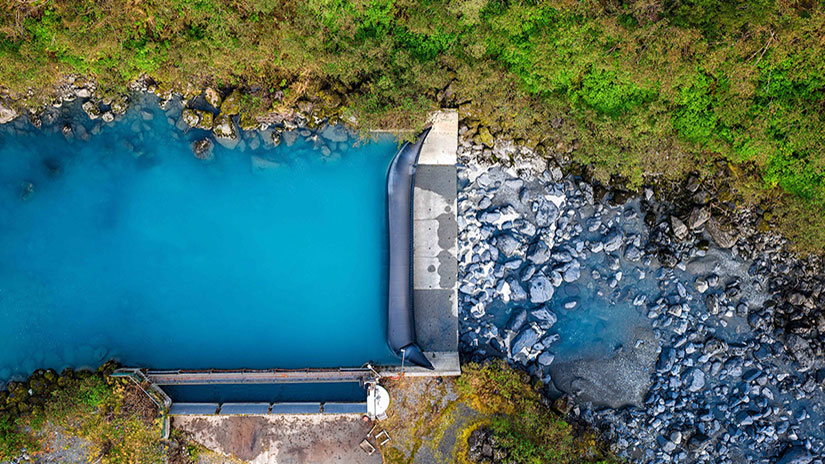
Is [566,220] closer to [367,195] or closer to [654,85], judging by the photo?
[654,85]

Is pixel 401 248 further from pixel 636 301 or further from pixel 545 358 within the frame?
pixel 636 301

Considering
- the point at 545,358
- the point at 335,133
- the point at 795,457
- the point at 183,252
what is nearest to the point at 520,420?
the point at 545,358

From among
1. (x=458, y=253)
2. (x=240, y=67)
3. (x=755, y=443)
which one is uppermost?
(x=240, y=67)

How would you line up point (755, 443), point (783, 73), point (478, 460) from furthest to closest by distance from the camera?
point (755, 443), point (478, 460), point (783, 73)

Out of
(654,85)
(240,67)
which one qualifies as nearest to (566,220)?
(654,85)

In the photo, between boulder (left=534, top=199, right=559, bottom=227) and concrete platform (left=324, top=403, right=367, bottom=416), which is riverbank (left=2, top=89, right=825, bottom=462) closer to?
boulder (left=534, top=199, right=559, bottom=227)

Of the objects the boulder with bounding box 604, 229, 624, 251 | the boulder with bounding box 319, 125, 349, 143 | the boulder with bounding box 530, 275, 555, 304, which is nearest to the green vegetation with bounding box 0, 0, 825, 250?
the boulder with bounding box 319, 125, 349, 143

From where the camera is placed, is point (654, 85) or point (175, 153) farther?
point (175, 153)

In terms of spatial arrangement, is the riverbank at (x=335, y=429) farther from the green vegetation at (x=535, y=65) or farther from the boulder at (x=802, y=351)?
the green vegetation at (x=535, y=65)
